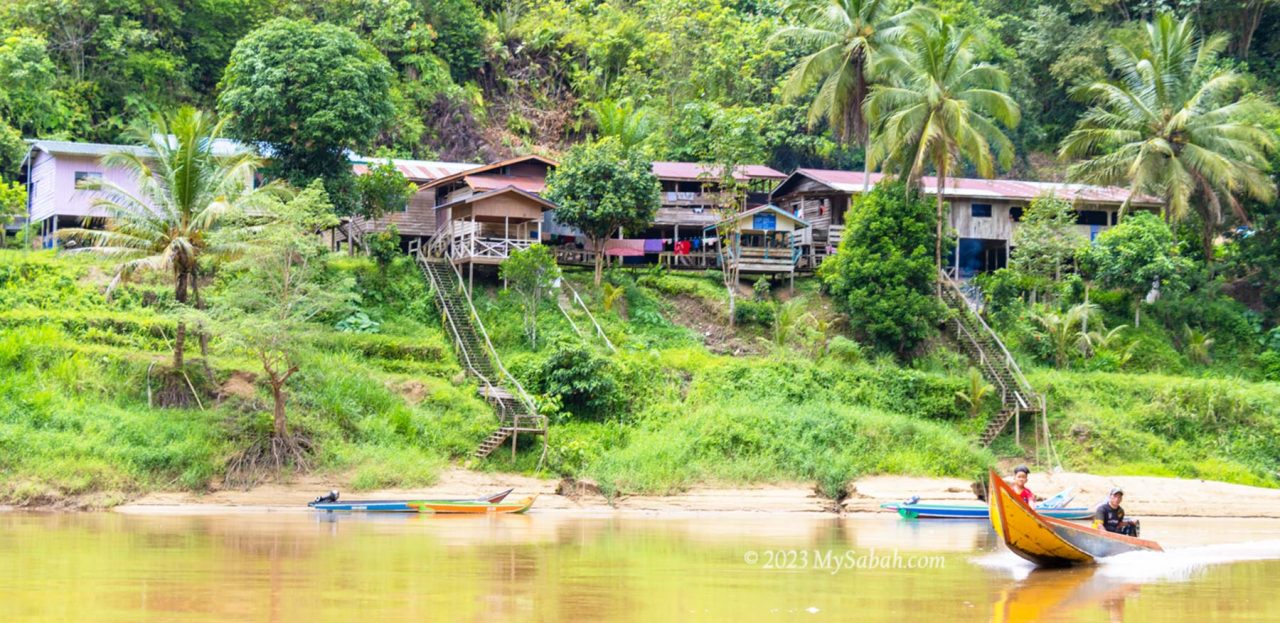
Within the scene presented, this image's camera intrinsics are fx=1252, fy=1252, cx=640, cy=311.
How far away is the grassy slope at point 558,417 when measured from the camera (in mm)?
29516

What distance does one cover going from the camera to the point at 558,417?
33531 mm

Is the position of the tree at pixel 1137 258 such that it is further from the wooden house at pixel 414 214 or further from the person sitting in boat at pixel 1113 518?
the person sitting in boat at pixel 1113 518

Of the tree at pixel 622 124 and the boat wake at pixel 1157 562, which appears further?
the tree at pixel 622 124

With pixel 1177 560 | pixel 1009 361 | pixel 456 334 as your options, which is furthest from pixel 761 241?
pixel 1177 560

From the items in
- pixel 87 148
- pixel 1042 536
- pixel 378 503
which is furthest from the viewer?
pixel 87 148

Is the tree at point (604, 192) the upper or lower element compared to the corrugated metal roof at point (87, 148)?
lower

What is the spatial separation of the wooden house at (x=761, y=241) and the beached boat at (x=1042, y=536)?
23.7 metres

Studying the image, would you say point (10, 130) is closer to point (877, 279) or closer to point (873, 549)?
point (877, 279)

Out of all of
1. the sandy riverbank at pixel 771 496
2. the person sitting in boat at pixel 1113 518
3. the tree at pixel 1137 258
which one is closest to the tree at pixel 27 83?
the sandy riverbank at pixel 771 496

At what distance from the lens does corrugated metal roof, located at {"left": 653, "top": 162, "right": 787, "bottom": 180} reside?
44844 millimetres

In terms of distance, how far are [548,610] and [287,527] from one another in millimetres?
11310

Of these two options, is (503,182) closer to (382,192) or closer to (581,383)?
(382,192)

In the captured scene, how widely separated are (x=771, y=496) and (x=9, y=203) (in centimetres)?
2708

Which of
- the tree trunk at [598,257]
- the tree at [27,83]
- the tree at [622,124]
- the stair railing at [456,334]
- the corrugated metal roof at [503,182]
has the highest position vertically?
the tree at [27,83]
